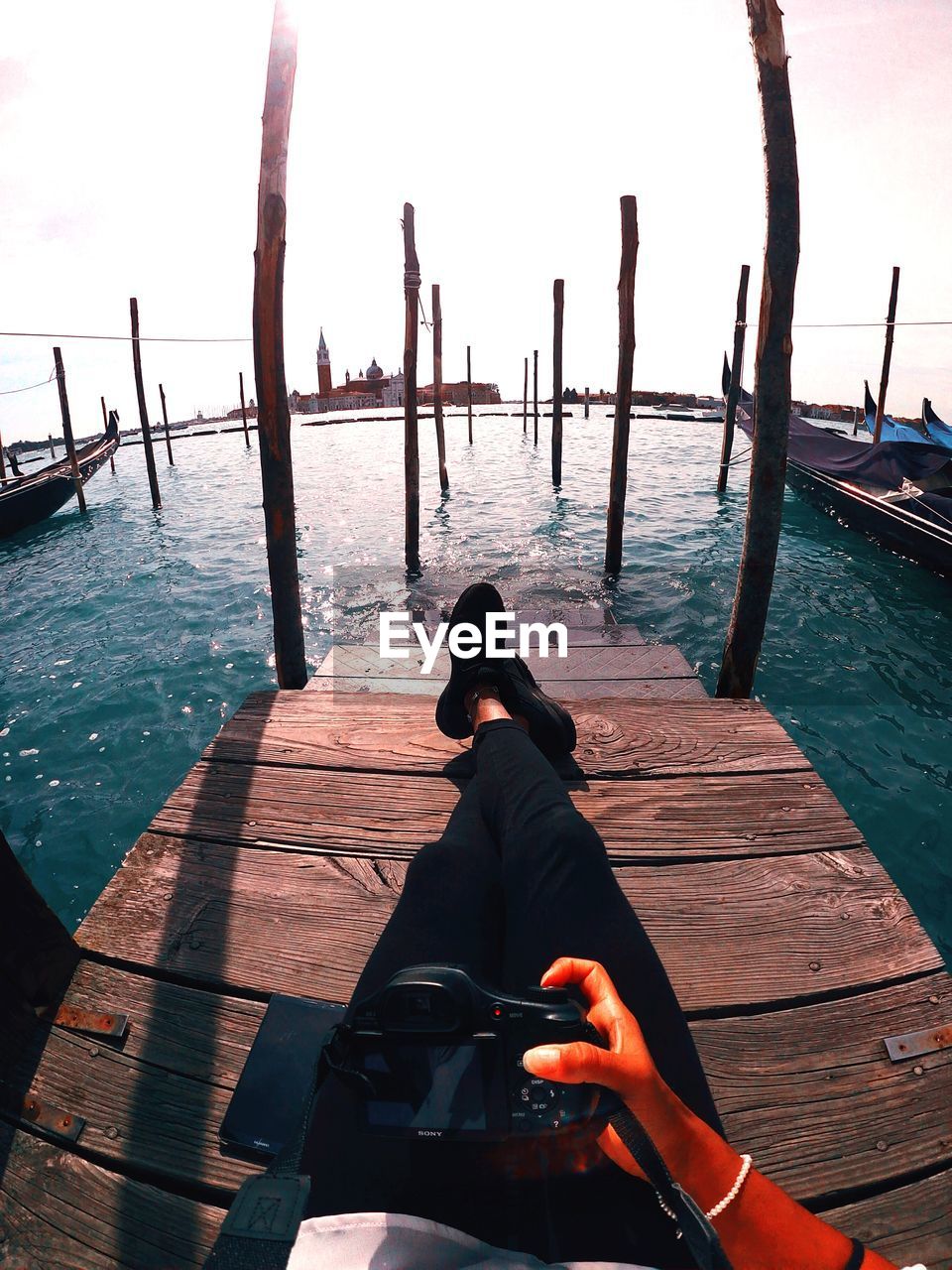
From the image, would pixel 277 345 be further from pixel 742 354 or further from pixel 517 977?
pixel 742 354

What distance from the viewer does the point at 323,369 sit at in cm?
6850

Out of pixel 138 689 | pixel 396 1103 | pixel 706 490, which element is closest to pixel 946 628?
pixel 396 1103

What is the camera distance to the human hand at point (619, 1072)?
711 millimetres

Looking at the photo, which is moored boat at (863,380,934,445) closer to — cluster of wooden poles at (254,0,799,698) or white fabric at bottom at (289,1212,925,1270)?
cluster of wooden poles at (254,0,799,698)

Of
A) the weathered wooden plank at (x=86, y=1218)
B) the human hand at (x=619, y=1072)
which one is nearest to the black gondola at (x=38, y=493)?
the weathered wooden plank at (x=86, y=1218)

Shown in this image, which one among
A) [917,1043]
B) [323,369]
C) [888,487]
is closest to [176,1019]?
[917,1043]

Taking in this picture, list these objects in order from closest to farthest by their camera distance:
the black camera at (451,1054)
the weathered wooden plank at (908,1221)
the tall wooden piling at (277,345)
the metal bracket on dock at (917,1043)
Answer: the black camera at (451,1054), the weathered wooden plank at (908,1221), the metal bracket on dock at (917,1043), the tall wooden piling at (277,345)

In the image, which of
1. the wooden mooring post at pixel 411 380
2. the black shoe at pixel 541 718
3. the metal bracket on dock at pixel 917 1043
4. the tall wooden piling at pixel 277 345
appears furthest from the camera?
the wooden mooring post at pixel 411 380

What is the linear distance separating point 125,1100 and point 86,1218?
19 cm

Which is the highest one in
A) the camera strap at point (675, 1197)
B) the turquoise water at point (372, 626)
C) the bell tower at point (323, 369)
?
the bell tower at point (323, 369)

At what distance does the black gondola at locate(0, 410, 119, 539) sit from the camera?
12.2 meters

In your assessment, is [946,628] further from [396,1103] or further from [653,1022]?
[396,1103]

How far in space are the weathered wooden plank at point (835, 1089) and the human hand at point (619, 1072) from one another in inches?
20.3

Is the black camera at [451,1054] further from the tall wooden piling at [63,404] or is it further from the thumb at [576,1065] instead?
the tall wooden piling at [63,404]
